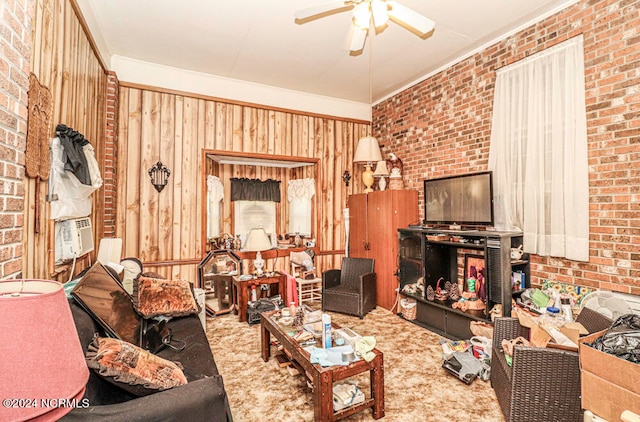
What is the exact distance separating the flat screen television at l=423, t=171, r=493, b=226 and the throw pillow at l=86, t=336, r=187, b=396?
3.19 metres

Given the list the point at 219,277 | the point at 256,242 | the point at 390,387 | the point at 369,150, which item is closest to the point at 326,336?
the point at 390,387

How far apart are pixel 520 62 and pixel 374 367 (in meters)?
3.36

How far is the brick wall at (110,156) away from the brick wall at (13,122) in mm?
2254

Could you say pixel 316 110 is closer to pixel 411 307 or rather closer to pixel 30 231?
pixel 411 307

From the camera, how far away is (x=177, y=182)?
424 cm

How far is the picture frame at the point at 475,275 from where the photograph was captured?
3412mm

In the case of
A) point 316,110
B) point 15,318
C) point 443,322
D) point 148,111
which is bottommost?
point 443,322

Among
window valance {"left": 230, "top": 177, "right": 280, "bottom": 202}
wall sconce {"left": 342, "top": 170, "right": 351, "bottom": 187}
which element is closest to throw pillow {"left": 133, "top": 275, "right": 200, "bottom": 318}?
window valance {"left": 230, "top": 177, "right": 280, "bottom": 202}

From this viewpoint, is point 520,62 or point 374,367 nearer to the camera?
point 374,367

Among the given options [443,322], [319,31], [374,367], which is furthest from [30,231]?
[443,322]

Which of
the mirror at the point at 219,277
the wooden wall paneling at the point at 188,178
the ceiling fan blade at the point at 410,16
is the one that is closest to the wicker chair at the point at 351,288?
the mirror at the point at 219,277

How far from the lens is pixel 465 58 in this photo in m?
3.88

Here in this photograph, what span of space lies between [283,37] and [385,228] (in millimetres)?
2755

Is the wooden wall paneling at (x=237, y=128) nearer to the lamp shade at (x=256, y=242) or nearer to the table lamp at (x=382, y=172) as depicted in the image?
the lamp shade at (x=256, y=242)
